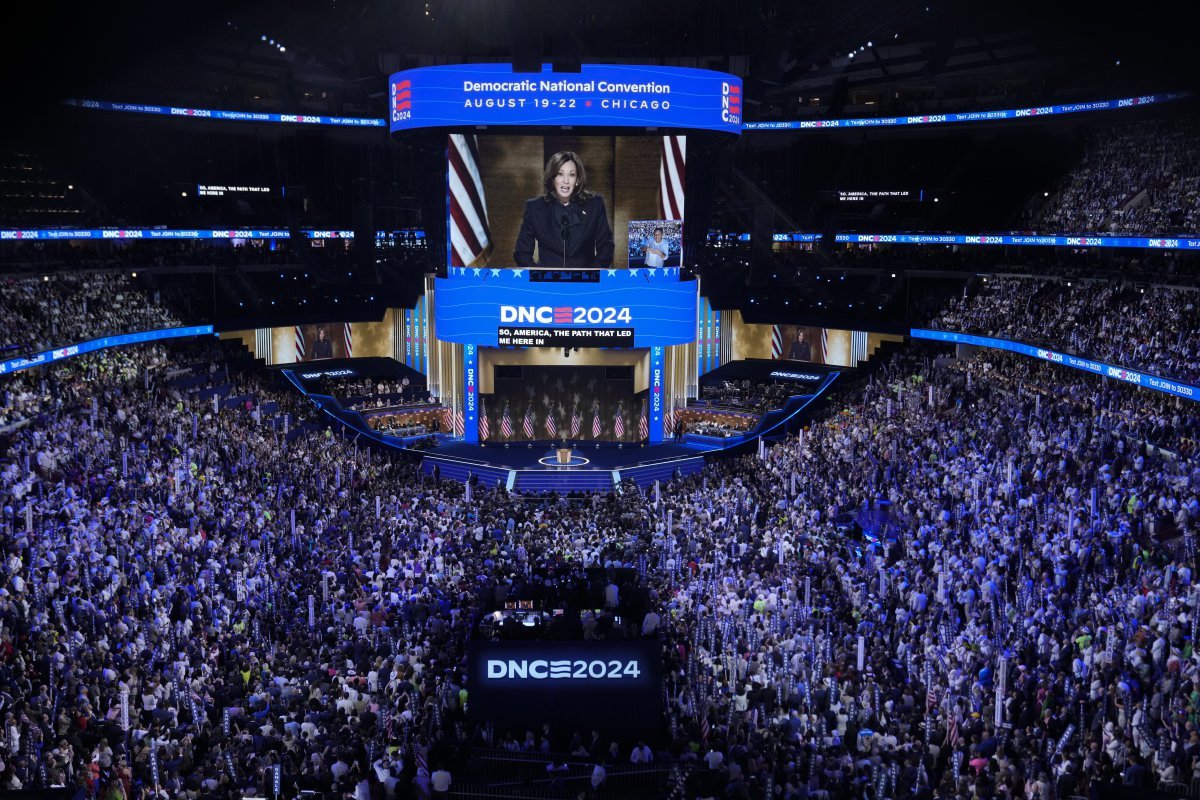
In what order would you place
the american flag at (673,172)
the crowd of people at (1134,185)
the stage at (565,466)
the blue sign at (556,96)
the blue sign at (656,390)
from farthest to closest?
the blue sign at (656,390) → the american flag at (673,172) → the stage at (565,466) → the blue sign at (556,96) → the crowd of people at (1134,185)

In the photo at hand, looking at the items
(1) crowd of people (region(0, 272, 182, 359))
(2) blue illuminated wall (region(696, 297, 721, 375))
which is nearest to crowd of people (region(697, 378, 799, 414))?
(2) blue illuminated wall (region(696, 297, 721, 375))

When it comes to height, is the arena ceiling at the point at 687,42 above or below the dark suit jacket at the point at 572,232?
above

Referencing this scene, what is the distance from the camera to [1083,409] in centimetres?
3192

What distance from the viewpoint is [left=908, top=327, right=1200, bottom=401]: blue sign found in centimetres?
2903

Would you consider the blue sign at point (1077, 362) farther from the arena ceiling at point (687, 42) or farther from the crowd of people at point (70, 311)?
the crowd of people at point (70, 311)

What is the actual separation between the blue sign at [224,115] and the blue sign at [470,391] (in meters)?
12.0

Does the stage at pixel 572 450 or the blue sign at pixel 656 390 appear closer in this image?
the stage at pixel 572 450

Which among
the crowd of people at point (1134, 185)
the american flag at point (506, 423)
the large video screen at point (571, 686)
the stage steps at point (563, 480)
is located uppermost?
the crowd of people at point (1134, 185)

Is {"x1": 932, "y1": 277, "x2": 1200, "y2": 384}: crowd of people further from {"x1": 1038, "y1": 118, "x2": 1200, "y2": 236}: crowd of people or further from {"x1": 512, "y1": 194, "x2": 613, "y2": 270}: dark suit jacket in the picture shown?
{"x1": 512, "y1": 194, "x2": 613, "y2": 270}: dark suit jacket

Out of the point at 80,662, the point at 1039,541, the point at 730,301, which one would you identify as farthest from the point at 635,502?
the point at 730,301

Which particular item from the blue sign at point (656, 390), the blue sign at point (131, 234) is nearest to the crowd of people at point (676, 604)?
the blue sign at point (131, 234)

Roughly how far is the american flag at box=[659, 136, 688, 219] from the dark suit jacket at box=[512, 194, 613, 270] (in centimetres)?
268

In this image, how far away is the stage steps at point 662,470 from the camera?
39875 mm

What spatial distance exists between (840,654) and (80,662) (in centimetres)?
1225
